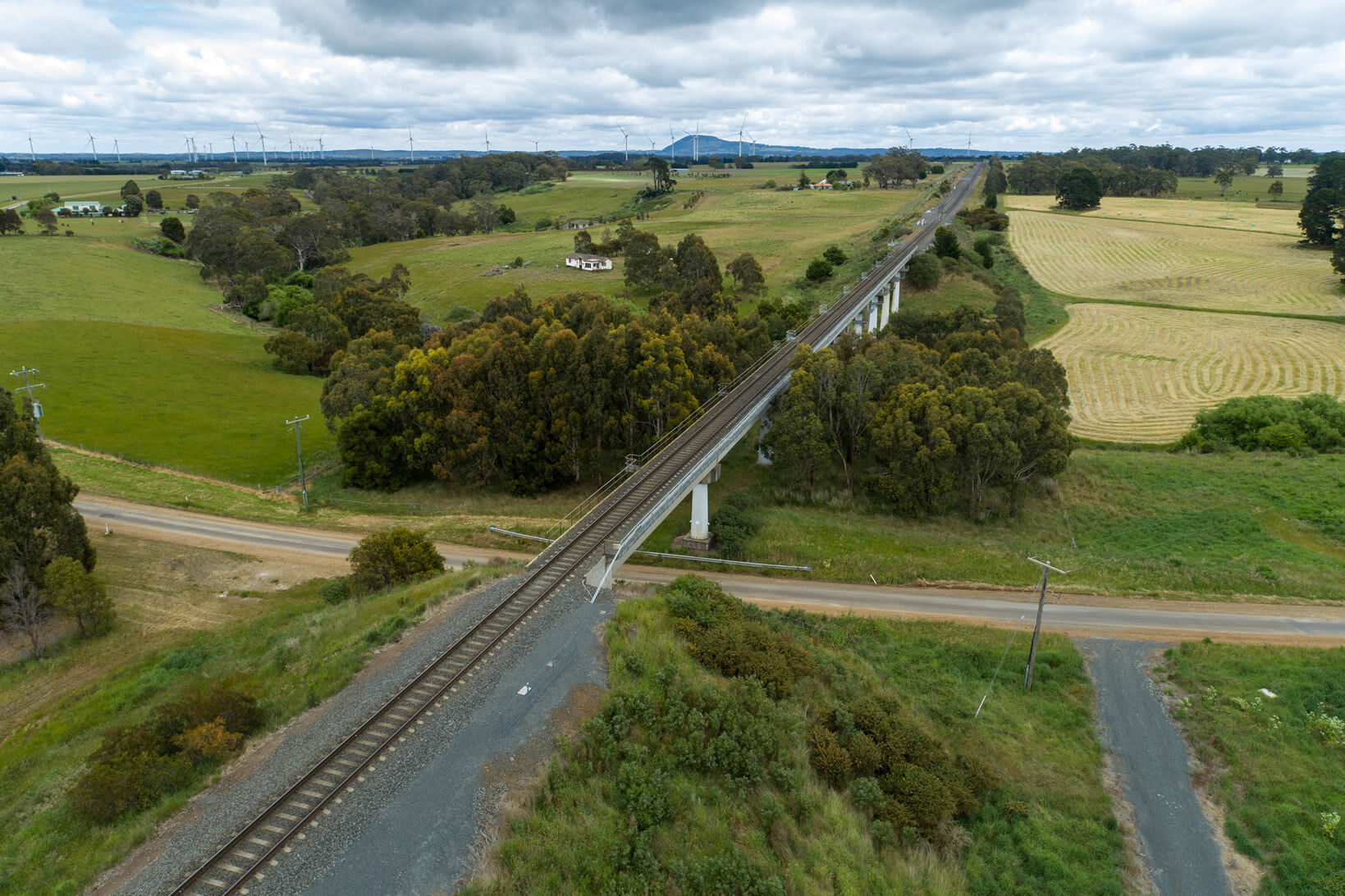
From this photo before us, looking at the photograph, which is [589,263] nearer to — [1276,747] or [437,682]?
[437,682]

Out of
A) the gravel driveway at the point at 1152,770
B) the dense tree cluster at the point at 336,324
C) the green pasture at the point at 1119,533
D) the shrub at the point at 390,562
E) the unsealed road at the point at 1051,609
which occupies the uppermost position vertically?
the dense tree cluster at the point at 336,324

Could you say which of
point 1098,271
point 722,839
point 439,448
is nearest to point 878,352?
point 439,448

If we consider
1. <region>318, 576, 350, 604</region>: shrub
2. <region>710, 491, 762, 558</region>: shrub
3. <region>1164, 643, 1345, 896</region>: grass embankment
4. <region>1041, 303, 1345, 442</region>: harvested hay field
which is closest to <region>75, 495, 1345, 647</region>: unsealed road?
<region>1164, 643, 1345, 896</region>: grass embankment

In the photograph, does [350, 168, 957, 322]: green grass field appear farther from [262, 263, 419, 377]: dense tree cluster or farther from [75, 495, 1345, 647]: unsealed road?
[75, 495, 1345, 647]: unsealed road

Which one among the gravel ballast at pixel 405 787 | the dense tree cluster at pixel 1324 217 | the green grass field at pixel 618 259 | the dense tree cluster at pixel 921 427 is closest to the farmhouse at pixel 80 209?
the green grass field at pixel 618 259

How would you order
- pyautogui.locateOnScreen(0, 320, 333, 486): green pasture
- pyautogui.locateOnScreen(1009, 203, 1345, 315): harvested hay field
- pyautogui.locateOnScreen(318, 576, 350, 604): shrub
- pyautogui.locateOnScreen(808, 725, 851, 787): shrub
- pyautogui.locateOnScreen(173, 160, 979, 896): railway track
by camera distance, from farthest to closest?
pyautogui.locateOnScreen(1009, 203, 1345, 315): harvested hay field
pyautogui.locateOnScreen(0, 320, 333, 486): green pasture
pyautogui.locateOnScreen(318, 576, 350, 604): shrub
pyautogui.locateOnScreen(808, 725, 851, 787): shrub
pyautogui.locateOnScreen(173, 160, 979, 896): railway track

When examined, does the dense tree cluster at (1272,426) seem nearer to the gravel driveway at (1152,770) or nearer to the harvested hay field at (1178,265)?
the gravel driveway at (1152,770)
